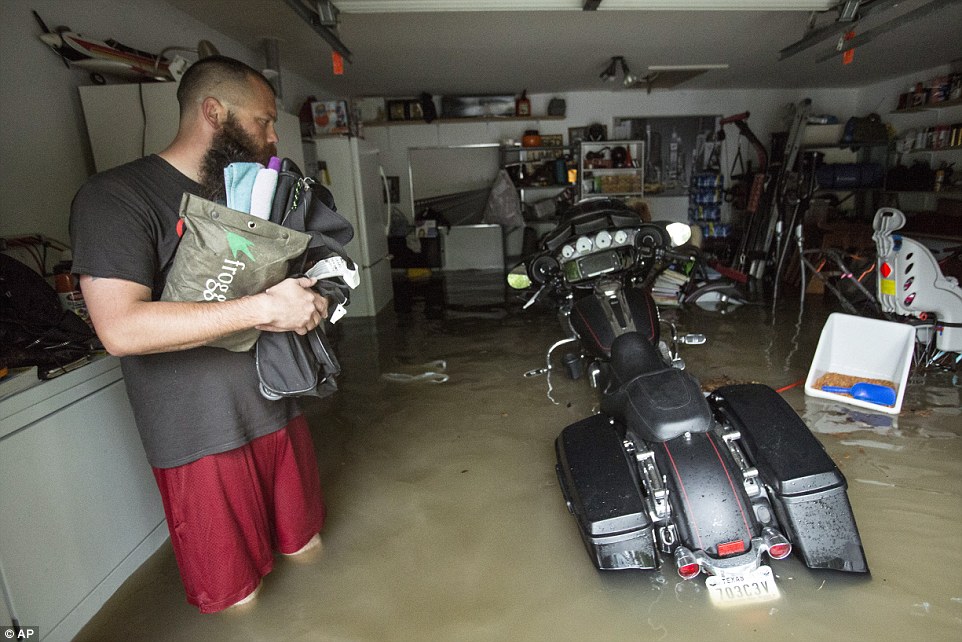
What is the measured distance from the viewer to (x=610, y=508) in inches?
55.8

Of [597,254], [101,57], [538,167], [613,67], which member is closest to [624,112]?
[538,167]

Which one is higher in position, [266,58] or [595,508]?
[266,58]

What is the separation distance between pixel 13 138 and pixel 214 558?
73.3 inches

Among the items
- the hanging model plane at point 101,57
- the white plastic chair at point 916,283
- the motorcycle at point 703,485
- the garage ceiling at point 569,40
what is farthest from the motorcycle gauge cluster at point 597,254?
the hanging model plane at point 101,57

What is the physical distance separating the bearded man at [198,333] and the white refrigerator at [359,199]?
3.19 m

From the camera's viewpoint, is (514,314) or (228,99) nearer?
(228,99)

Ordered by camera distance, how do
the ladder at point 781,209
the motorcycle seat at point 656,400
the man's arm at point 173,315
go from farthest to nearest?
the ladder at point 781,209 < the motorcycle seat at point 656,400 < the man's arm at point 173,315

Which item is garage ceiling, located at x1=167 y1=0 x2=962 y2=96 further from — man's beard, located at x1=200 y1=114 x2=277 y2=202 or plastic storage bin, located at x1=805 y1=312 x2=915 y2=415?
plastic storage bin, located at x1=805 y1=312 x2=915 y2=415

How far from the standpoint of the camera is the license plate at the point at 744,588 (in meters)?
1.46

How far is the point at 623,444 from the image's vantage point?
5.27 ft

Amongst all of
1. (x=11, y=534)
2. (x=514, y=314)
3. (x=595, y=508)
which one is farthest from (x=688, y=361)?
(x=11, y=534)

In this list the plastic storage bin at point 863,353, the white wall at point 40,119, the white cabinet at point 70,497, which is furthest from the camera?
the plastic storage bin at point 863,353

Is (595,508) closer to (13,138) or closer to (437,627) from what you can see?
(437,627)

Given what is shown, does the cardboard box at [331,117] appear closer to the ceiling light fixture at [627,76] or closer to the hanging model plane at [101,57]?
the hanging model plane at [101,57]
